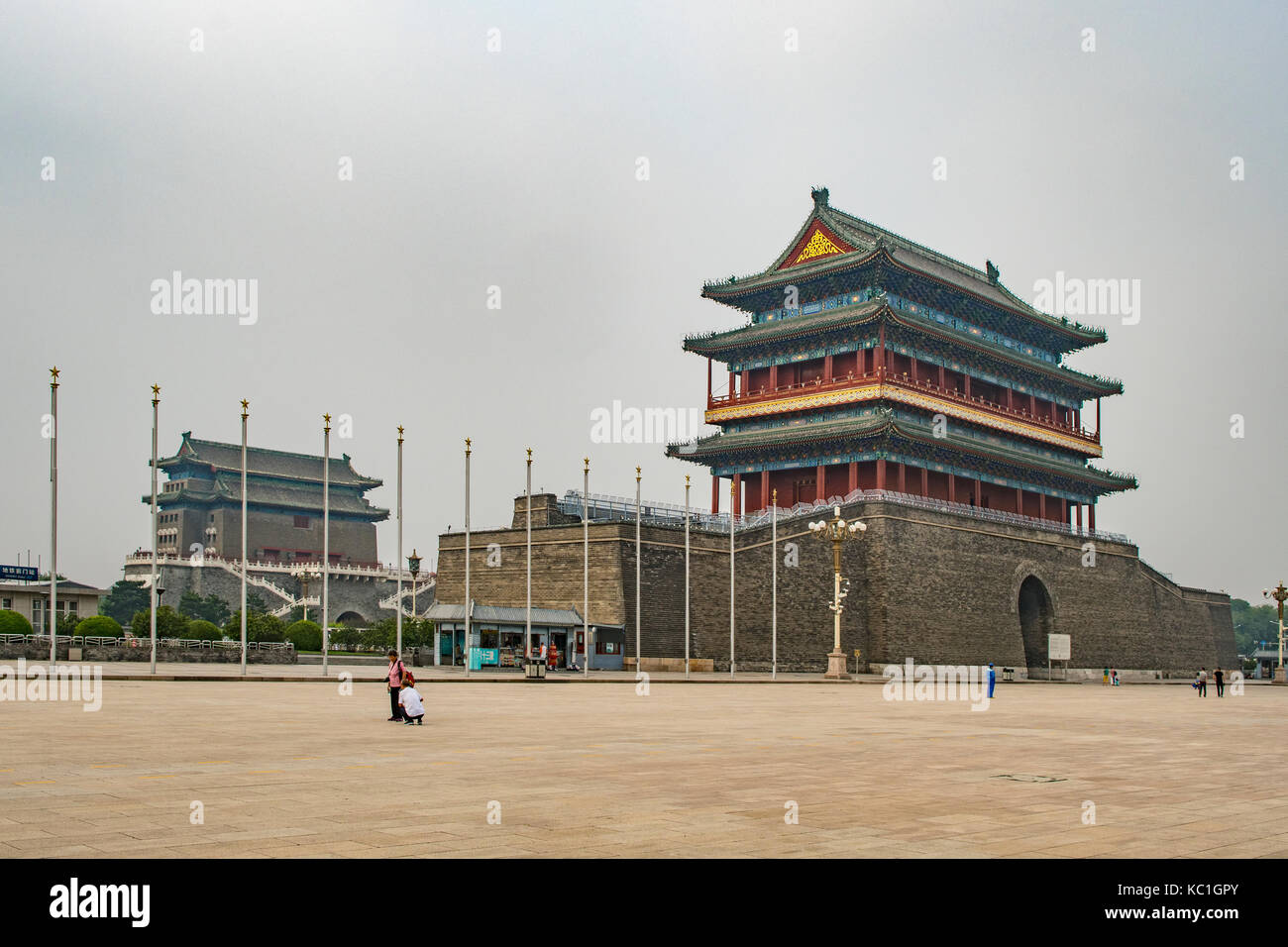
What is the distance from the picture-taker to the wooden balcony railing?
206 feet

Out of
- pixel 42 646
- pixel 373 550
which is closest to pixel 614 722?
pixel 42 646

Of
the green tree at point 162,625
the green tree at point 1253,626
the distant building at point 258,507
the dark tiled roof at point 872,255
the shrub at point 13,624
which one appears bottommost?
the green tree at point 1253,626

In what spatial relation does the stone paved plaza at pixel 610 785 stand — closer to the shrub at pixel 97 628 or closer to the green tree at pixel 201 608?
the shrub at pixel 97 628

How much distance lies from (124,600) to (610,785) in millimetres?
82281

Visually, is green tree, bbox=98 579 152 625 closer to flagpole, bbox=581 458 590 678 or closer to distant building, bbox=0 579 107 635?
distant building, bbox=0 579 107 635

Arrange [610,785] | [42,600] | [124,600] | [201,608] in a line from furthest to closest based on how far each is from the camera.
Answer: [124,600], [201,608], [42,600], [610,785]

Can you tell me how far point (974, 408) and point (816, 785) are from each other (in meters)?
58.1

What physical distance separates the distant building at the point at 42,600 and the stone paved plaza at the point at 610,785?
1356 inches

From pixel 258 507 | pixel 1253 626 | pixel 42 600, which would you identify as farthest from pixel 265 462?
pixel 1253 626

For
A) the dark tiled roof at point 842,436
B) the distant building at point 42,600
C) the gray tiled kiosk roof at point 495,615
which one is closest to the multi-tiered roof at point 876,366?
the dark tiled roof at point 842,436

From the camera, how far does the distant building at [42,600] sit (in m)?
54.7

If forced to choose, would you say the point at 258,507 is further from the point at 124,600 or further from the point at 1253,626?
the point at 1253,626

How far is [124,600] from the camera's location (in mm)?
86750
